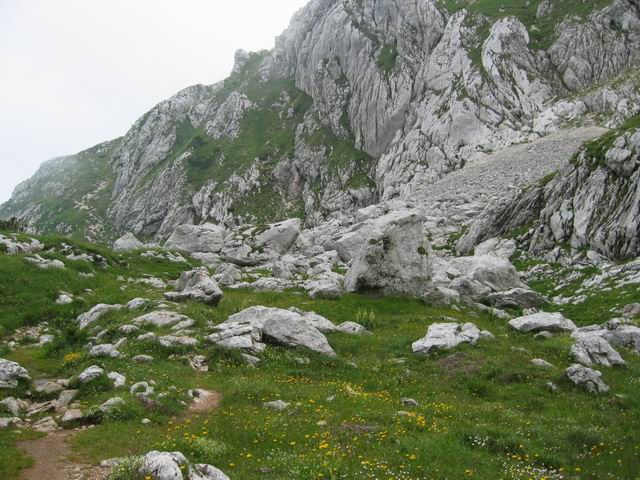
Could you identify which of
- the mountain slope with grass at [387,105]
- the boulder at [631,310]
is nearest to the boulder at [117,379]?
the boulder at [631,310]

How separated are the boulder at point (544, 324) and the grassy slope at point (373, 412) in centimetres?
86

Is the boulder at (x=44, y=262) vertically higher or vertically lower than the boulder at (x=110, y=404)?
higher

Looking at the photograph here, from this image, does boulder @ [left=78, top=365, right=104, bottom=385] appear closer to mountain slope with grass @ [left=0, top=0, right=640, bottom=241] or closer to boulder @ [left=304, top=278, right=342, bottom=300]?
boulder @ [left=304, top=278, right=342, bottom=300]

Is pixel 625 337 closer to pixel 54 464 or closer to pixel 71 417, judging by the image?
pixel 71 417

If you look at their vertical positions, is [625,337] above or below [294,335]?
below

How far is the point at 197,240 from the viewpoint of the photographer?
67938 millimetres

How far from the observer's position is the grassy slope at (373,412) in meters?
12.8

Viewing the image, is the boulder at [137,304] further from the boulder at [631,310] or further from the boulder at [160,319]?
the boulder at [631,310]

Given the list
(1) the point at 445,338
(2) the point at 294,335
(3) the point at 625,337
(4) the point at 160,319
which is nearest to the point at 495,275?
(3) the point at 625,337

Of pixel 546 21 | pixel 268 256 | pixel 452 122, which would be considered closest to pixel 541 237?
pixel 268 256

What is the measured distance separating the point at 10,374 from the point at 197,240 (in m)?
50.3

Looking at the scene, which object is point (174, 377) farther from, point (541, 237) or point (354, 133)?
point (354, 133)

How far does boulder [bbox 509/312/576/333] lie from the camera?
26953 millimetres

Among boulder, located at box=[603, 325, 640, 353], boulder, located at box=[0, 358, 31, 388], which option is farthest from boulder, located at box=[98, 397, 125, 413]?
boulder, located at box=[603, 325, 640, 353]
